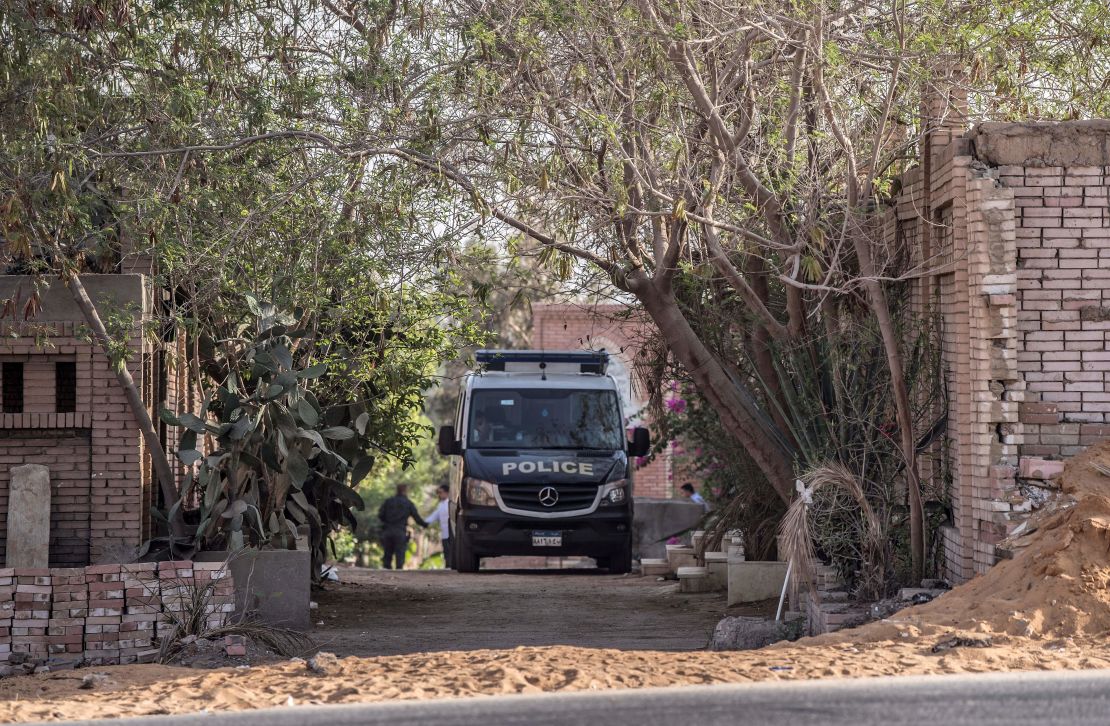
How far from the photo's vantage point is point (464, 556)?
1666 centimetres

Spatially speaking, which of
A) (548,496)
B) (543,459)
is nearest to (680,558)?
(548,496)

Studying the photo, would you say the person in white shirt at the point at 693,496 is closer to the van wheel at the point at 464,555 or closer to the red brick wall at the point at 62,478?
the van wheel at the point at 464,555

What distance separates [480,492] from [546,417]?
1346mm

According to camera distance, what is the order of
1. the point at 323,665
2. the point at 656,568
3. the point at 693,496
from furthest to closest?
A: the point at 693,496 → the point at 656,568 → the point at 323,665

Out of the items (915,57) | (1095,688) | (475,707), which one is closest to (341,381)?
(915,57)

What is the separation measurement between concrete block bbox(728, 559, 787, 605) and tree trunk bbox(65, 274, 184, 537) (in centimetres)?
496

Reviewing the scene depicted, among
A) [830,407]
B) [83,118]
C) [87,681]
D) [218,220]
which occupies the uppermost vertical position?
[83,118]

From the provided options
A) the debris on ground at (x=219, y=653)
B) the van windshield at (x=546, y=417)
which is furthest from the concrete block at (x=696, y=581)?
the debris on ground at (x=219, y=653)

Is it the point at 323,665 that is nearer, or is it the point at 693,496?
the point at 323,665

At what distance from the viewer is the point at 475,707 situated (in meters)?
6.03

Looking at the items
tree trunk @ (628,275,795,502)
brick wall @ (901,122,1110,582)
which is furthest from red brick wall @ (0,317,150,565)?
brick wall @ (901,122,1110,582)

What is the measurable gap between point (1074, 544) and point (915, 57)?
407 cm

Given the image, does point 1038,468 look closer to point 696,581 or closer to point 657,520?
point 696,581

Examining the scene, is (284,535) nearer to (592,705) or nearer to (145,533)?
(145,533)
